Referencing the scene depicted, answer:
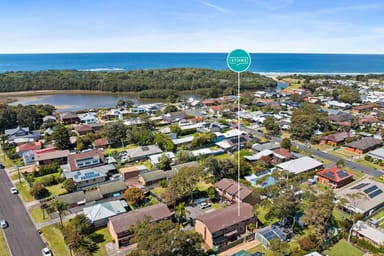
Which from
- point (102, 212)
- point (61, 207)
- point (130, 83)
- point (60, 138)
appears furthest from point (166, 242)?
point (130, 83)

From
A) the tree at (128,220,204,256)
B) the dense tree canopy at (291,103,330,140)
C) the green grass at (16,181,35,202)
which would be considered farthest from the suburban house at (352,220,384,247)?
the green grass at (16,181,35,202)

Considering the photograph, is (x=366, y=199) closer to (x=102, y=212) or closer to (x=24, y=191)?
(x=102, y=212)

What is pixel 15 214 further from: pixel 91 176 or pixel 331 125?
pixel 331 125

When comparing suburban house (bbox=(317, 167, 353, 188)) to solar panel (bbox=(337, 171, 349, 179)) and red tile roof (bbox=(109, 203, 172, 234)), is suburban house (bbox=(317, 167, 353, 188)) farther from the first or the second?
red tile roof (bbox=(109, 203, 172, 234))

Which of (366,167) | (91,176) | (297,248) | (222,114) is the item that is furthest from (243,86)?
(297,248)

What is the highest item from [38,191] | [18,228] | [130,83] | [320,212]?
[130,83]
